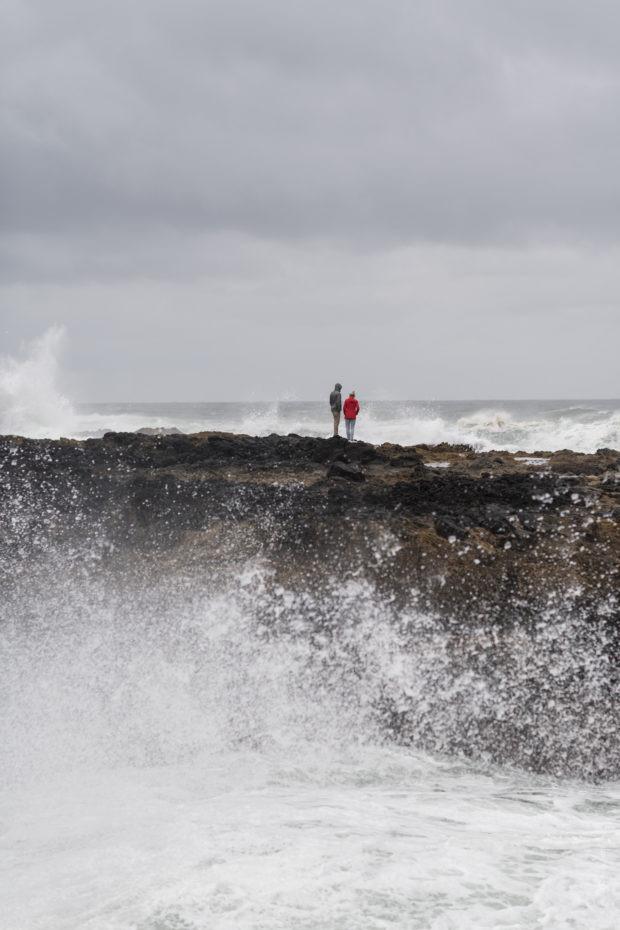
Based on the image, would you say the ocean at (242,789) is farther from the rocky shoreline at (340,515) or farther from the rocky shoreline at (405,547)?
the rocky shoreline at (340,515)

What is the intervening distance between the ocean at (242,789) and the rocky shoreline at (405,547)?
0.53 feet

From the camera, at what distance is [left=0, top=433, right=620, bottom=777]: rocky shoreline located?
5.19m

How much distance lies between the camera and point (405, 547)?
19.9 feet

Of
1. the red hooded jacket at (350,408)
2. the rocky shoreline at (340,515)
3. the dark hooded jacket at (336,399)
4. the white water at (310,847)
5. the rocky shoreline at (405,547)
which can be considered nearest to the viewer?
the white water at (310,847)

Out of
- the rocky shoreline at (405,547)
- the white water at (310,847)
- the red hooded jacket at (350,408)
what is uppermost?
the red hooded jacket at (350,408)

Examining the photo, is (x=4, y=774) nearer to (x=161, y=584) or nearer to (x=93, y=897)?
(x=161, y=584)

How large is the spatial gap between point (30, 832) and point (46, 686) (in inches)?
74.1

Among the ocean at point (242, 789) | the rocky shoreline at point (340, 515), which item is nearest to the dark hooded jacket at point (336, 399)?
the rocky shoreline at point (340, 515)

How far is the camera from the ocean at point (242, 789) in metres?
2.90

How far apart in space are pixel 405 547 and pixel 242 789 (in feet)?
7.75

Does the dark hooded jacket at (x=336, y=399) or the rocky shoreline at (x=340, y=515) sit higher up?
the dark hooded jacket at (x=336, y=399)

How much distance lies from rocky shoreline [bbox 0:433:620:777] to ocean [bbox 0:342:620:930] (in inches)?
6.4

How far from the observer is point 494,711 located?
5184 mm

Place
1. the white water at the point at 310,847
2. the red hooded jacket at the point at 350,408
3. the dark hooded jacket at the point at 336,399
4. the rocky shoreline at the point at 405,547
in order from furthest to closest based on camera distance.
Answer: the dark hooded jacket at the point at 336,399 < the red hooded jacket at the point at 350,408 < the rocky shoreline at the point at 405,547 < the white water at the point at 310,847
